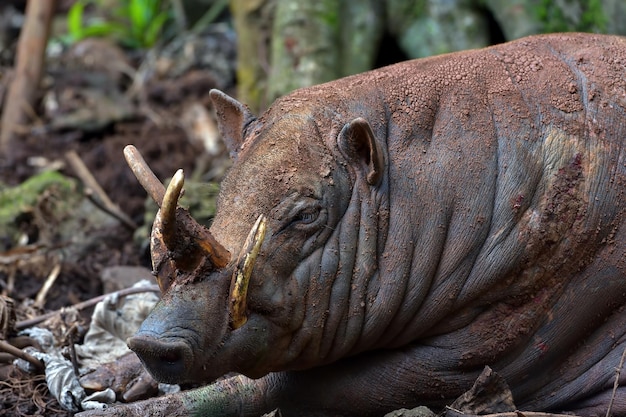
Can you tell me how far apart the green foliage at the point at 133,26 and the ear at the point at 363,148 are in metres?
7.45

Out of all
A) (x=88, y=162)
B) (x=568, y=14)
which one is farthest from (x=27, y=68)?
(x=568, y=14)

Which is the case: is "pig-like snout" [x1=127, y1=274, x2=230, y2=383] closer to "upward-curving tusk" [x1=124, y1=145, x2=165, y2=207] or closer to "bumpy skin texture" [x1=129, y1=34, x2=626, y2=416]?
"bumpy skin texture" [x1=129, y1=34, x2=626, y2=416]

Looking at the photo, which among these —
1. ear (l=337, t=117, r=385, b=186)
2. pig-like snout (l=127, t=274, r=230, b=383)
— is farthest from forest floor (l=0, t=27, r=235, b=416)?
ear (l=337, t=117, r=385, b=186)

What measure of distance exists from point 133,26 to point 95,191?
13.9 feet

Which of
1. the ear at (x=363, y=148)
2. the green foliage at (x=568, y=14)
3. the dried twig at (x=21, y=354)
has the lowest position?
the dried twig at (x=21, y=354)

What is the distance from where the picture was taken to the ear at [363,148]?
11.3 feet

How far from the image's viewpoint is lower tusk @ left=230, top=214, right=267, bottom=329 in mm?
3078

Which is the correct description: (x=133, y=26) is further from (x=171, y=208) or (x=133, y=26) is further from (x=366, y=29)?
(x=171, y=208)

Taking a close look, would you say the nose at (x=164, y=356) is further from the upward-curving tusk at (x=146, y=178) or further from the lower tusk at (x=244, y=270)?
the upward-curving tusk at (x=146, y=178)

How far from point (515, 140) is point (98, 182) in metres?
4.33

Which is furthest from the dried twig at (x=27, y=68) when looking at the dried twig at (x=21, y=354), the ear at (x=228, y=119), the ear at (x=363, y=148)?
the ear at (x=363, y=148)

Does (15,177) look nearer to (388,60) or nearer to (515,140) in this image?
(388,60)

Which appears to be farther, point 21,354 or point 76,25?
point 76,25

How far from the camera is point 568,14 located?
6438 millimetres
